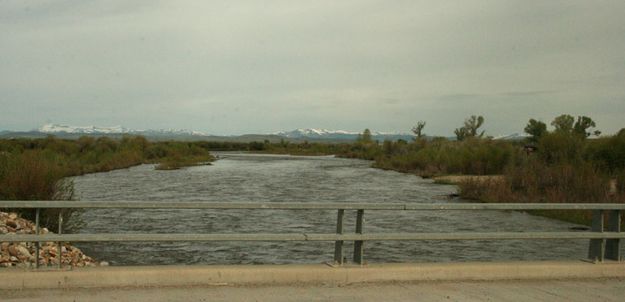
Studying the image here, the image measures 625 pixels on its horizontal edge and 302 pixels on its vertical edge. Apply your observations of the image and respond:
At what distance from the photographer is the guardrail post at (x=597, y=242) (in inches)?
344

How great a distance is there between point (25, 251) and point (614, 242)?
1029 cm

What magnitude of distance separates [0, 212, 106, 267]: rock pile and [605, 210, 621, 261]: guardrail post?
28.7 feet

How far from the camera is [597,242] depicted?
29.3ft

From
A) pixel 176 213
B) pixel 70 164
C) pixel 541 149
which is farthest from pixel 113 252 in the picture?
pixel 70 164

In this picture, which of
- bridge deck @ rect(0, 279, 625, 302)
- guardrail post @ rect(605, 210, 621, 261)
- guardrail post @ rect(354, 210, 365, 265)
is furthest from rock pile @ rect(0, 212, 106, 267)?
guardrail post @ rect(605, 210, 621, 261)

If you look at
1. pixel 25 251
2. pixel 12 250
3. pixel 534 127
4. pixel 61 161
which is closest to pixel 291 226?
pixel 25 251

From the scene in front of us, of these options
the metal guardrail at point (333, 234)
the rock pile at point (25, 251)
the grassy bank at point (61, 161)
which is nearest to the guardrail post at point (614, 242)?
the metal guardrail at point (333, 234)

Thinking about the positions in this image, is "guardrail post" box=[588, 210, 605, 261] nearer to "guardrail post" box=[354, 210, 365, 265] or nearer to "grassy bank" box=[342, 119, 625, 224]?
"guardrail post" box=[354, 210, 365, 265]

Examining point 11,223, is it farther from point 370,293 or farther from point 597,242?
point 597,242

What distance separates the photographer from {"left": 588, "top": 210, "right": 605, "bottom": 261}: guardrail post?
8.74 meters

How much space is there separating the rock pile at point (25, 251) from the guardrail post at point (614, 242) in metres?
8.76

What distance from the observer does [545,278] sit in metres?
8.50

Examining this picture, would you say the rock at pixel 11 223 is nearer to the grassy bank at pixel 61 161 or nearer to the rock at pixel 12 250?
the grassy bank at pixel 61 161

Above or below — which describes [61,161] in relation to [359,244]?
below
